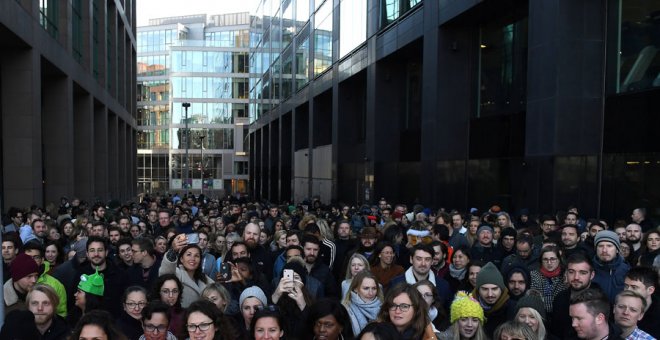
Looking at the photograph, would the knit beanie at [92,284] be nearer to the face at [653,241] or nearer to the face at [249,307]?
the face at [249,307]

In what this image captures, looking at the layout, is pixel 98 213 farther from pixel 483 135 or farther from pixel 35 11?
pixel 483 135

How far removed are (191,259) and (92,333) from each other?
2263 millimetres

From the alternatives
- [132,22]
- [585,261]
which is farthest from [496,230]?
[132,22]

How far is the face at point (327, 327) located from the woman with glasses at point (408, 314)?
0.49m

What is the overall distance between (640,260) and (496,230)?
11.3ft

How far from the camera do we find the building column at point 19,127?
834 inches

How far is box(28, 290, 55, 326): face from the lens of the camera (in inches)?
211

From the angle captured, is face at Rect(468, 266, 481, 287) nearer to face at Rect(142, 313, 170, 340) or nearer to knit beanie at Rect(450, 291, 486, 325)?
knit beanie at Rect(450, 291, 486, 325)

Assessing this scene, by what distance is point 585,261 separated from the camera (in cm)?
622

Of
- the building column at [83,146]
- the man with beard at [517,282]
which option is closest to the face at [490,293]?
the man with beard at [517,282]

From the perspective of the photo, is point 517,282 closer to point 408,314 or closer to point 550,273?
point 550,273

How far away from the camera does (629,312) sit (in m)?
4.92

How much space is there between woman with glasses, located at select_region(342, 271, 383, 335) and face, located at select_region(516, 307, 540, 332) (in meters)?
1.29

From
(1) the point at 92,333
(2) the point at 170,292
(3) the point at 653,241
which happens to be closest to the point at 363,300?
(2) the point at 170,292
